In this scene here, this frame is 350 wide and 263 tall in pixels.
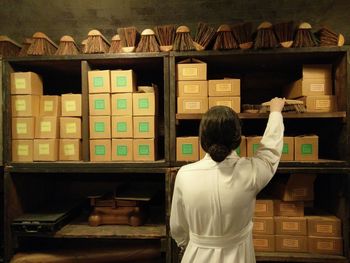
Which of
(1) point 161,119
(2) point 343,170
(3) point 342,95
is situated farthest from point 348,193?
(1) point 161,119

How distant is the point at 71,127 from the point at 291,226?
1.55 m

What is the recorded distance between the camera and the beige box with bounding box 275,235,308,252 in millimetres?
1812

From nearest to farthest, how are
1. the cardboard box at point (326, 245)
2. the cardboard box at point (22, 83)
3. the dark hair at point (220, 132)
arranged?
the dark hair at point (220, 132) → the cardboard box at point (326, 245) → the cardboard box at point (22, 83)

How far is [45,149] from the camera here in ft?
6.23

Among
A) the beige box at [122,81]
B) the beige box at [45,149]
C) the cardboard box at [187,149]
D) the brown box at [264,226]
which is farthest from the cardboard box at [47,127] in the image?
the brown box at [264,226]

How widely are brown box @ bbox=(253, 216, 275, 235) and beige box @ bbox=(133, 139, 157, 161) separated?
0.79 meters

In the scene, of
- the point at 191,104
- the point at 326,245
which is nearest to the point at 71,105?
the point at 191,104

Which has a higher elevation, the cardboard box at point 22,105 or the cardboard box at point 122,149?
the cardboard box at point 22,105

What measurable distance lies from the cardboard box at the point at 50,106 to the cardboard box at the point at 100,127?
252 mm

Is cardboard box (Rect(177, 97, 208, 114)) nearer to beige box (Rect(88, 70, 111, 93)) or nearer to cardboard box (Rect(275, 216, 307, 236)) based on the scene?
beige box (Rect(88, 70, 111, 93))

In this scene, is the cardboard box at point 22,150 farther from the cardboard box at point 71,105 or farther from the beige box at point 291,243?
the beige box at point 291,243

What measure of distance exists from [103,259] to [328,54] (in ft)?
6.68

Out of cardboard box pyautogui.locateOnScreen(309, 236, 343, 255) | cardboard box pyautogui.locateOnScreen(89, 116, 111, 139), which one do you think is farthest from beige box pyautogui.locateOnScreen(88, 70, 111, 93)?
cardboard box pyautogui.locateOnScreen(309, 236, 343, 255)

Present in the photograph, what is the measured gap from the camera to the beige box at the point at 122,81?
1.85 m
